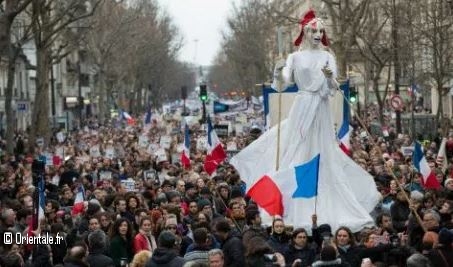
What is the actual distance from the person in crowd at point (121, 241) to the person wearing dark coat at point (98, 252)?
106 cm

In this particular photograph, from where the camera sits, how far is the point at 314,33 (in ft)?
55.7

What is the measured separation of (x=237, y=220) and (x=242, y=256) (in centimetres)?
343

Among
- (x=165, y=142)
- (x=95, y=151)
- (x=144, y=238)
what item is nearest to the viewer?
(x=144, y=238)

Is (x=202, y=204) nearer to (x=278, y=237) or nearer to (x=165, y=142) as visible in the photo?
(x=278, y=237)

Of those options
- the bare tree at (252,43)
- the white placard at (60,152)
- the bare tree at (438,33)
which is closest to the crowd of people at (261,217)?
the white placard at (60,152)

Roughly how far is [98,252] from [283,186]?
13.2 ft

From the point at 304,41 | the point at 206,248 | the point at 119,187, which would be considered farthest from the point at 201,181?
the point at 206,248

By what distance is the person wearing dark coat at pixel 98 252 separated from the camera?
12.3 m

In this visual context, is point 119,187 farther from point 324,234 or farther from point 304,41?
point 324,234

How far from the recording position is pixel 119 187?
22078mm

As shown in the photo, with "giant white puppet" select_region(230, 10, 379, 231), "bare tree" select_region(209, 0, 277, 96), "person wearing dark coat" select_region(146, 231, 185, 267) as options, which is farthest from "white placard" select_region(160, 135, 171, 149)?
"bare tree" select_region(209, 0, 277, 96)

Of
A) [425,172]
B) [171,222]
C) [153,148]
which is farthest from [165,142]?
[171,222]

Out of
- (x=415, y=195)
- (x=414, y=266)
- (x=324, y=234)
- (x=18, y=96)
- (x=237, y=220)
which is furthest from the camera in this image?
(x=18, y=96)

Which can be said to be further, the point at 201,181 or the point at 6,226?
the point at 201,181
